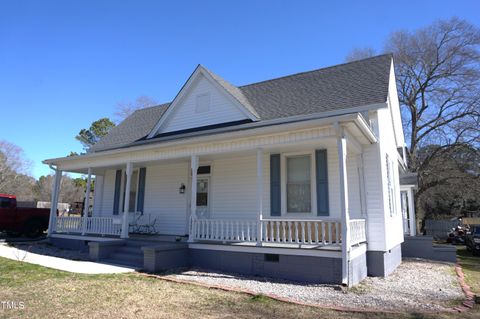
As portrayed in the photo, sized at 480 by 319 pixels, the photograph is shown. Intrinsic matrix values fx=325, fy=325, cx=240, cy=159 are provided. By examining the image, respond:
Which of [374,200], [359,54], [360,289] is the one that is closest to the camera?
[360,289]

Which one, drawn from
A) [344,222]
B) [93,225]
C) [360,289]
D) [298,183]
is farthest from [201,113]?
[360,289]

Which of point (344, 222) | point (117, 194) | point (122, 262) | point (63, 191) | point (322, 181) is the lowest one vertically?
point (122, 262)

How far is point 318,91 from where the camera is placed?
38.0 feet

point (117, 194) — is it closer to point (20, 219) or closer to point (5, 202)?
point (20, 219)

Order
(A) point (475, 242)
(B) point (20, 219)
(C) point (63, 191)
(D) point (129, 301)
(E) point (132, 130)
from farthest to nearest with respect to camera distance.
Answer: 1. (C) point (63, 191)
2. (A) point (475, 242)
3. (E) point (132, 130)
4. (B) point (20, 219)
5. (D) point (129, 301)

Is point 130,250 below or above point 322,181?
below

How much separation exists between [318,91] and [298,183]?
12.2 feet

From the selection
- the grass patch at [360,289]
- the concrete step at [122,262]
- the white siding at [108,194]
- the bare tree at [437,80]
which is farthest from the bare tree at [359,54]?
the concrete step at [122,262]

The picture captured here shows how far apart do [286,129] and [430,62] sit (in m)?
23.0

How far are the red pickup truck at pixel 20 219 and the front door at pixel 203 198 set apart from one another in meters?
8.85

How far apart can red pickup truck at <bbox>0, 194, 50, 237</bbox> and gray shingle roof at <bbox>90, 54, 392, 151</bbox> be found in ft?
16.7

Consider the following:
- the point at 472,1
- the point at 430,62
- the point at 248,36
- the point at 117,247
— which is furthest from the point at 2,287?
the point at 430,62

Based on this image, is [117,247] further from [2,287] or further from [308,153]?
[308,153]

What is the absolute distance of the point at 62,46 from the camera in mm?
12297
